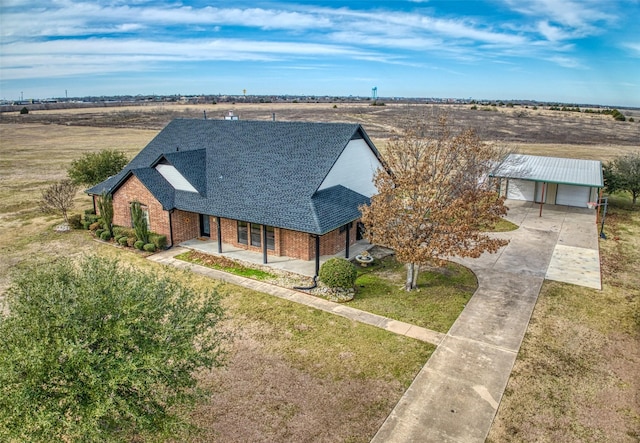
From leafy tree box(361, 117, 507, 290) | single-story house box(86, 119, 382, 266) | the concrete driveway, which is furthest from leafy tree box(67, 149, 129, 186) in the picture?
the concrete driveway

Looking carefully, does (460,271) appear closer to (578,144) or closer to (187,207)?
(187,207)

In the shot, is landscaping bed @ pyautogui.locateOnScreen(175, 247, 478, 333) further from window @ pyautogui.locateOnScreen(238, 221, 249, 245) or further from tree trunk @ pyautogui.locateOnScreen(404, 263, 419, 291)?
window @ pyautogui.locateOnScreen(238, 221, 249, 245)

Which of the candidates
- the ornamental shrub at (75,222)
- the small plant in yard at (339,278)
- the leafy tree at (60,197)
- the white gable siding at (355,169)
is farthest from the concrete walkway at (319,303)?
the leafy tree at (60,197)

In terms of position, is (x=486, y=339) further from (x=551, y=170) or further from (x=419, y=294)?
(x=551, y=170)

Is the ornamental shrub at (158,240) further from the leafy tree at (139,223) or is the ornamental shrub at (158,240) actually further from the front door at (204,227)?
the front door at (204,227)

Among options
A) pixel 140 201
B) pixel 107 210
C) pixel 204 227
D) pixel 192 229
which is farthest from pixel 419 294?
pixel 107 210

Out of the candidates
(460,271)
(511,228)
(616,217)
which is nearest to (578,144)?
(616,217)
